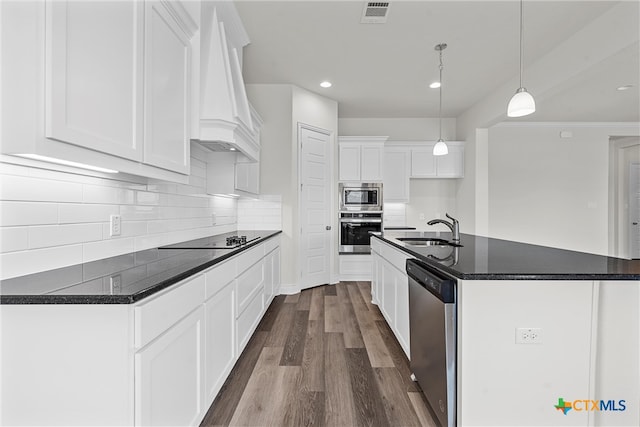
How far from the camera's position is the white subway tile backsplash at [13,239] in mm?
1188

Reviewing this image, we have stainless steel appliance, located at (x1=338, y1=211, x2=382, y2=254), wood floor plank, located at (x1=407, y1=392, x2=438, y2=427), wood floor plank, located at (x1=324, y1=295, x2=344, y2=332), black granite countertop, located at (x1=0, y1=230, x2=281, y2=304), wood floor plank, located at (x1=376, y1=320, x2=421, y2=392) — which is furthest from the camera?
stainless steel appliance, located at (x1=338, y1=211, x2=382, y2=254)

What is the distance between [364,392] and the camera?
204cm

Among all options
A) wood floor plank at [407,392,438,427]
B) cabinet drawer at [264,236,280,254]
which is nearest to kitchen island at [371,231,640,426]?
wood floor plank at [407,392,438,427]

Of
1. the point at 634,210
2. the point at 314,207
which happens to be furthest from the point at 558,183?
the point at 314,207

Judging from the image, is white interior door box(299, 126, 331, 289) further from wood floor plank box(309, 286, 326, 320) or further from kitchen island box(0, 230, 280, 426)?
kitchen island box(0, 230, 280, 426)

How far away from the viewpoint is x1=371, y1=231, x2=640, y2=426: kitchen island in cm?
140

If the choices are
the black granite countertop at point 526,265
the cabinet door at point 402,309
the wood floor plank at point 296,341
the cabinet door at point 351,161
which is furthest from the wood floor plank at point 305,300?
the black granite countertop at point 526,265

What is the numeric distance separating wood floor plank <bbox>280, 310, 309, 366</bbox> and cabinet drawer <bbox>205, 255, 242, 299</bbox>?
854 millimetres

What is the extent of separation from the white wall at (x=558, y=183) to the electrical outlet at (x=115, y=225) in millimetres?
5849

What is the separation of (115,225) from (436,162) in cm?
523

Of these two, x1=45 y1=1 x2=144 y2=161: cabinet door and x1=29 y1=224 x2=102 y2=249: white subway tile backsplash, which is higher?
x1=45 y1=1 x2=144 y2=161: cabinet door

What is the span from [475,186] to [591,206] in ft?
7.86

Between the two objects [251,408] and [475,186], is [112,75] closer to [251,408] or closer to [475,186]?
[251,408]

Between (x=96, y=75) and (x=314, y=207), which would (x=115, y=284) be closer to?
(x=96, y=75)
